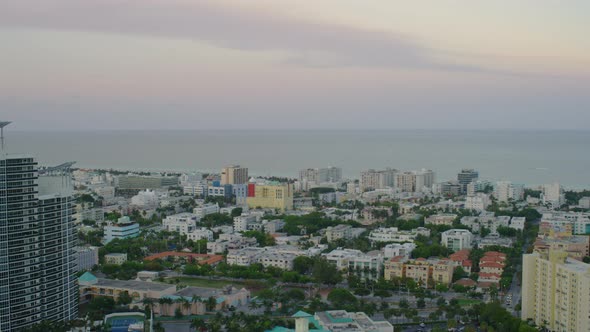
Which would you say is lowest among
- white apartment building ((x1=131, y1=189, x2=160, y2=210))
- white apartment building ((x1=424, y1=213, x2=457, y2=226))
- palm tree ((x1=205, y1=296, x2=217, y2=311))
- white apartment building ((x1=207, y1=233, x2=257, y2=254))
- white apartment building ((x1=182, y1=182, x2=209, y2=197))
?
palm tree ((x1=205, y1=296, x2=217, y2=311))

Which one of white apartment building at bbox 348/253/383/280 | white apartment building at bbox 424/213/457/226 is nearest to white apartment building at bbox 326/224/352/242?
white apartment building at bbox 424/213/457/226

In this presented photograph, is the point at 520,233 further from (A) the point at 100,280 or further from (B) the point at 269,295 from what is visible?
(A) the point at 100,280

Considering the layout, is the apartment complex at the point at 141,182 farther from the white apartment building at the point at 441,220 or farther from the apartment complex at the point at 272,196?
the white apartment building at the point at 441,220

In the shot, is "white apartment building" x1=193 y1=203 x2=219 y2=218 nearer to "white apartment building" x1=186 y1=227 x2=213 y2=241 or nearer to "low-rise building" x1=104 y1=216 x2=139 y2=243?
"white apartment building" x1=186 y1=227 x2=213 y2=241

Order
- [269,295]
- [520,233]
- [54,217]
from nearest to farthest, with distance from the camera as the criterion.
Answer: [54,217] → [269,295] → [520,233]

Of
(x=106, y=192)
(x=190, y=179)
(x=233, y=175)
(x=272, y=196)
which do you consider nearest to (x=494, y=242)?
(x=272, y=196)

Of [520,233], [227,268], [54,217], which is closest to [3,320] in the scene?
[54,217]
